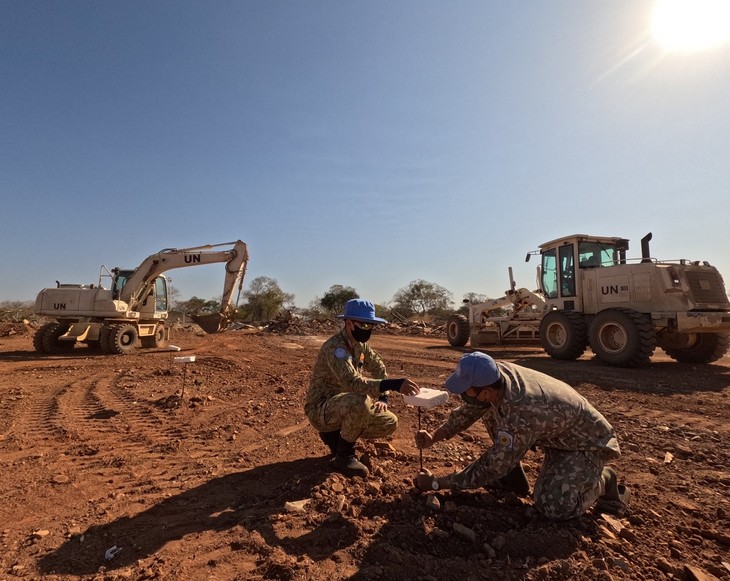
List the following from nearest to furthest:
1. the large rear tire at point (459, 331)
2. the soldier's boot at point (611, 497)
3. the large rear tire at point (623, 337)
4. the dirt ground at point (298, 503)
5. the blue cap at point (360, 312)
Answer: the dirt ground at point (298, 503) < the soldier's boot at point (611, 497) < the blue cap at point (360, 312) < the large rear tire at point (623, 337) < the large rear tire at point (459, 331)

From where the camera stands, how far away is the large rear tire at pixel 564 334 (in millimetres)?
9742

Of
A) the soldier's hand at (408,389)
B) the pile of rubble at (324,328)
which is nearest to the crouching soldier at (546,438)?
the soldier's hand at (408,389)

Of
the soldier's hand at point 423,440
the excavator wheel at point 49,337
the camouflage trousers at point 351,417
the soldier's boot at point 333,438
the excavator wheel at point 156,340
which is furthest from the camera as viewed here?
the excavator wheel at point 156,340

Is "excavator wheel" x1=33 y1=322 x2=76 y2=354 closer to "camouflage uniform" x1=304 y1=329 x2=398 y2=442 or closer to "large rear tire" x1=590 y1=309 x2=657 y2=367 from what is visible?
"camouflage uniform" x1=304 y1=329 x2=398 y2=442

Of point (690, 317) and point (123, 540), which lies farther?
point (690, 317)

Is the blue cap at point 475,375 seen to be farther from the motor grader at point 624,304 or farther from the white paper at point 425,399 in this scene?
the motor grader at point 624,304

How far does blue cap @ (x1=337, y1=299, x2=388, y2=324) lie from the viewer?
3.56m

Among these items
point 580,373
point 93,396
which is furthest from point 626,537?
point 93,396

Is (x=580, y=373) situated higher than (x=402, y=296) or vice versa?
(x=402, y=296)

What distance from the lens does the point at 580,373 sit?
804 centimetres

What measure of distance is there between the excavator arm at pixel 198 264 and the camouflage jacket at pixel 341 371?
37.2 ft

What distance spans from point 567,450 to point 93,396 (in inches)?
265

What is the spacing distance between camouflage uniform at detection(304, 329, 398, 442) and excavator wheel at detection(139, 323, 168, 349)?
12.6 metres

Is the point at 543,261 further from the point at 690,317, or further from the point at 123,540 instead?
the point at 123,540
